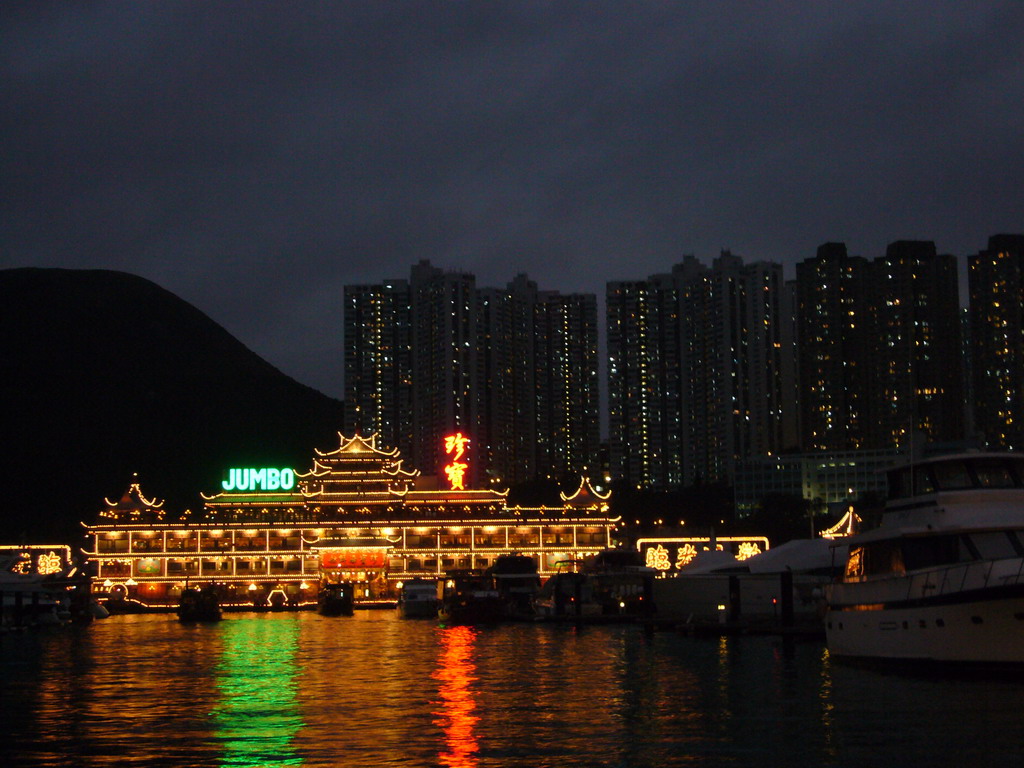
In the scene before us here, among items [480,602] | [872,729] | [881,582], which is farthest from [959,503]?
[480,602]

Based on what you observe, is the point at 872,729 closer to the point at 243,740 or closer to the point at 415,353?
the point at 243,740

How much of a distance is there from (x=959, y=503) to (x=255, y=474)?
325 ft

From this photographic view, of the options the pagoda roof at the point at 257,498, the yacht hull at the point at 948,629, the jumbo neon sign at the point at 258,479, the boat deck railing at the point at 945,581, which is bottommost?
the yacht hull at the point at 948,629

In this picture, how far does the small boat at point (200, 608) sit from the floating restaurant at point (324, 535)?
2883 cm

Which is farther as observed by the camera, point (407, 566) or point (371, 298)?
point (371, 298)

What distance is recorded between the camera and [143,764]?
1067 inches

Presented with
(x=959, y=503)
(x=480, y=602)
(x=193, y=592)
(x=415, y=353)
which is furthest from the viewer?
(x=415, y=353)

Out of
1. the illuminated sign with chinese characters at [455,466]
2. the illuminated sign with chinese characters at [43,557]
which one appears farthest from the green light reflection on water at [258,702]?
the illuminated sign with chinese characters at [43,557]

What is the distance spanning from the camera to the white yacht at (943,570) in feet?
112

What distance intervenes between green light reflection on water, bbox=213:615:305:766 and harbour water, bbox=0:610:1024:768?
11 cm

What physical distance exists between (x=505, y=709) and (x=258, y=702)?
790 cm

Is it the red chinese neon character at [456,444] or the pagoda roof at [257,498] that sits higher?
the red chinese neon character at [456,444]

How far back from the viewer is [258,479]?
128 m

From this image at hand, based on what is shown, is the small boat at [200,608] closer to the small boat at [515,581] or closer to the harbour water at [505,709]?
the small boat at [515,581]
